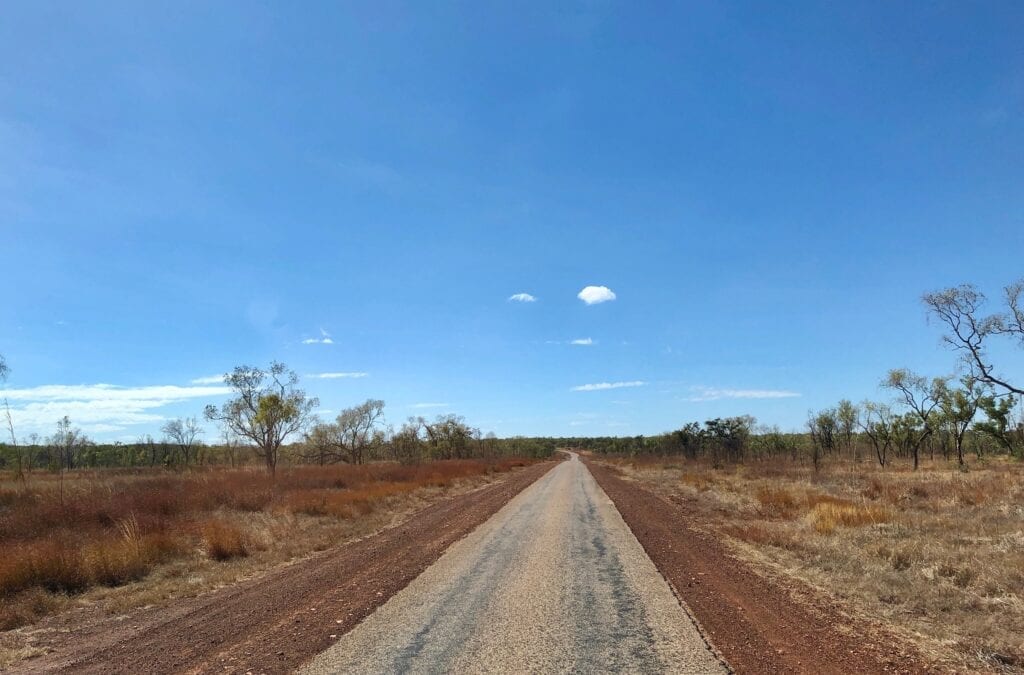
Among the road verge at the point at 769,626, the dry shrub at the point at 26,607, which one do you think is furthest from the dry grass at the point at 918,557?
the dry shrub at the point at 26,607

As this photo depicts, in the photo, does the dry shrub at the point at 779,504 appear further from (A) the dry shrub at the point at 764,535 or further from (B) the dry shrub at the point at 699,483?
(B) the dry shrub at the point at 699,483

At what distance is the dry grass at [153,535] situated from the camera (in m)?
10.0

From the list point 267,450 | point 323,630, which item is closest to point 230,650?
point 323,630

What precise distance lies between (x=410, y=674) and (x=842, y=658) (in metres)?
4.33

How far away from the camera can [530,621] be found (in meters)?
7.28

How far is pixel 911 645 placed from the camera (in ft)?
20.7

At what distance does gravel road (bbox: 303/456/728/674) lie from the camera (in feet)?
19.1

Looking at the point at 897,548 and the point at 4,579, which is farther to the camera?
the point at 897,548

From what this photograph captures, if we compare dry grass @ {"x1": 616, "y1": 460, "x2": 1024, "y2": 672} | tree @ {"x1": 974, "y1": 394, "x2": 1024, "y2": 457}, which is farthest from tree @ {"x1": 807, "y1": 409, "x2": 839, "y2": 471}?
dry grass @ {"x1": 616, "y1": 460, "x2": 1024, "y2": 672}

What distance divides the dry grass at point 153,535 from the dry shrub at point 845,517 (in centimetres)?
1227

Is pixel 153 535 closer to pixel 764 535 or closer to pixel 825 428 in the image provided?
pixel 764 535

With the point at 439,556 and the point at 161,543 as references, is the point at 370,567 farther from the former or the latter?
the point at 161,543

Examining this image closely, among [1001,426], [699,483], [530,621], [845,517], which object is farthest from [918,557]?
[1001,426]

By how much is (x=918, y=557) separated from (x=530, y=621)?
780 centimetres
